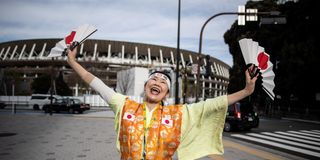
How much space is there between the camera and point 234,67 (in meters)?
35.2

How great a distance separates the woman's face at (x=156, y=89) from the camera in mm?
2566

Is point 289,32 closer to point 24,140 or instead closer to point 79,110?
point 79,110

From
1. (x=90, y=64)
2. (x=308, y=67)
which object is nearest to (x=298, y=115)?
(x=308, y=67)

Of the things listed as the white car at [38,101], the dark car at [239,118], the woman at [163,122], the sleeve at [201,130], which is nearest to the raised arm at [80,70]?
the woman at [163,122]

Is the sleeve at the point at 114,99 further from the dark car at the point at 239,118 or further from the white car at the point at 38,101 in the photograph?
the white car at the point at 38,101

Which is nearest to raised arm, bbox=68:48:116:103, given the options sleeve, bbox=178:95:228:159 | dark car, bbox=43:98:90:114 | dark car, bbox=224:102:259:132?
sleeve, bbox=178:95:228:159

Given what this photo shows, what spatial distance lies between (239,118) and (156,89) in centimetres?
1259

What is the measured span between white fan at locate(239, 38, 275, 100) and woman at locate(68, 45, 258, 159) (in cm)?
10

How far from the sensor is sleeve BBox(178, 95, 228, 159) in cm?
260

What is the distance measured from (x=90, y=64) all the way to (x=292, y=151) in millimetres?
67182

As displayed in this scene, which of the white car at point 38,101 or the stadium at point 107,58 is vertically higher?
the stadium at point 107,58

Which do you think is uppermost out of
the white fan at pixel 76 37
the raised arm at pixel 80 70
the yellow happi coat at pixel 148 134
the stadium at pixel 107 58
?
the stadium at pixel 107 58

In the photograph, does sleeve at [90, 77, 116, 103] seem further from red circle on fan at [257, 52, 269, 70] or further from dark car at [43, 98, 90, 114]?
dark car at [43, 98, 90, 114]

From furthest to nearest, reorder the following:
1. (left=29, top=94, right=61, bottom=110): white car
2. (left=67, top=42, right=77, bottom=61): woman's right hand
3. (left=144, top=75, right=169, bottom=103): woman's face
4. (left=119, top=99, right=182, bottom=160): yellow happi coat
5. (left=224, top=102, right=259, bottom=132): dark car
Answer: (left=29, top=94, right=61, bottom=110): white car → (left=224, top=102, right=259, bottom=132): dark car → (left=67, top=42, right=77, bottom=61): woman's right hand → (left=144, top=75, right=169, bottom=103): woman's face → (left=119, top=99, right=182, bottom=160): yellow happi coat
